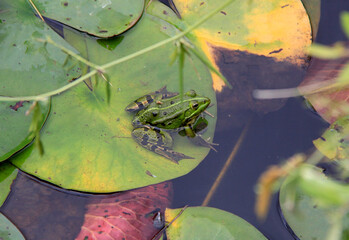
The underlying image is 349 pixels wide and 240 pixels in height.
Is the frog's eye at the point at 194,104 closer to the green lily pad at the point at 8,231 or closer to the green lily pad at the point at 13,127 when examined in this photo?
the green lily pad at the point at 13,127

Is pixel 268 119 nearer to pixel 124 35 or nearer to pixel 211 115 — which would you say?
pixel 211 115

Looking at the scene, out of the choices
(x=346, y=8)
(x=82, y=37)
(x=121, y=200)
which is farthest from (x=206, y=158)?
(x=346, y=8)

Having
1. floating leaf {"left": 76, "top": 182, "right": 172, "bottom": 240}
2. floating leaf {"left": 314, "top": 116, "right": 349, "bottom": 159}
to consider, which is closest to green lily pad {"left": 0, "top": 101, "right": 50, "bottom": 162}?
floating leaf {"left": 76, "top": 182, "right": 172, "bottom": 240}

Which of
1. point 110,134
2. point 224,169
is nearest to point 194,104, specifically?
point 224,169

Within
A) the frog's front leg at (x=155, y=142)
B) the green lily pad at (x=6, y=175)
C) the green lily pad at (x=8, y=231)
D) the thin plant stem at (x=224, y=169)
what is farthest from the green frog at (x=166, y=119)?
the green lily pad at (x=8, y=231)

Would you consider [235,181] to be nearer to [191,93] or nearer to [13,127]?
[191,93]

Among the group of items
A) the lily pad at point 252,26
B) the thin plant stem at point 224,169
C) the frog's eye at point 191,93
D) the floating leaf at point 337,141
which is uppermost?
the lily pad at point 252,26

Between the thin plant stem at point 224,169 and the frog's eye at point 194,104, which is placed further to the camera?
the thin plant stem at point 224,169
